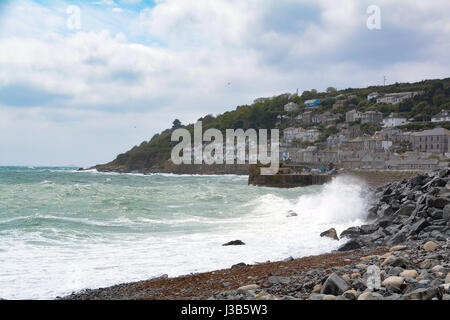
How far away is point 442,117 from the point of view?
268ft

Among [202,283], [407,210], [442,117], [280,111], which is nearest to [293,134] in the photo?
[280,111]

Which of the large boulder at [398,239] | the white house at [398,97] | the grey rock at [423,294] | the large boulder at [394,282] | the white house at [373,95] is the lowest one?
the large boulder at [398,239]

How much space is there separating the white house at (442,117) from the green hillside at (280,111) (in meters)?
3.17

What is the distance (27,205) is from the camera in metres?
17.1

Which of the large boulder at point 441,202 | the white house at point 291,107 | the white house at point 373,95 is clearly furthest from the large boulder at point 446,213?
the white house at point 291,107

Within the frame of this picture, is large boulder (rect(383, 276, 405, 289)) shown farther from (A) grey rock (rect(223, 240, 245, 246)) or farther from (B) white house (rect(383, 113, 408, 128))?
(B) white house (rect(383, 113, 408, 128))

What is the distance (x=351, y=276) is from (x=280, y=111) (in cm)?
12973

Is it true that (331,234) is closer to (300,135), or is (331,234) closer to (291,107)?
(300,135)

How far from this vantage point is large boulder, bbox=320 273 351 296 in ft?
13.3

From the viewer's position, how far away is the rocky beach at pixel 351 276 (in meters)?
3.96

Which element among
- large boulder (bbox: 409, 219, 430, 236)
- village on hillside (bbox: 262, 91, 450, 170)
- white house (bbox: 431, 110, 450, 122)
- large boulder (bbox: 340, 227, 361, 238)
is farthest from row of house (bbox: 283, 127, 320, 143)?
large boulder (bbox: 409, 219, 430, 236)

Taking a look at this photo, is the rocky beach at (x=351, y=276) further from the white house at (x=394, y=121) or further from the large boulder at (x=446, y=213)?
the white house at (x=394, y=121)
